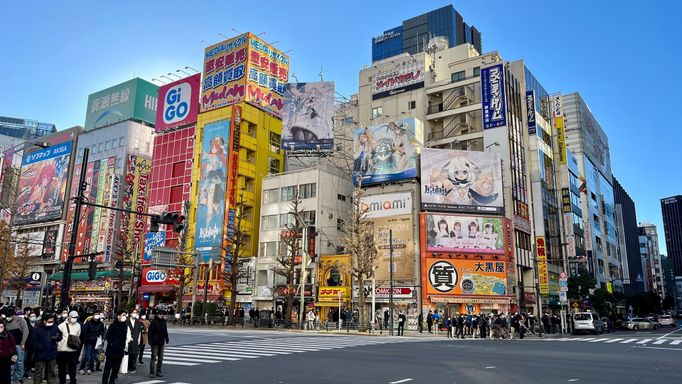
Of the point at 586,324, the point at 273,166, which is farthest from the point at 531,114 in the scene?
the point at 273,166

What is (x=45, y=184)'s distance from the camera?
269ft

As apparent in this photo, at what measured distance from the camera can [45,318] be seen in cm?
1060

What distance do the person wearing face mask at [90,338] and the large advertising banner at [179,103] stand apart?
54.0 m

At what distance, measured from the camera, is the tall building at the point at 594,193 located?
83750mm

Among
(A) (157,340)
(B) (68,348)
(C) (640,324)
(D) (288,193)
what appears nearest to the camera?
(B) (68,348)

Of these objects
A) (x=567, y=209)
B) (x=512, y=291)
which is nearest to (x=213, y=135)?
(x=512, y=291)

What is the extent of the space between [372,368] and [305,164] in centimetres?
5213

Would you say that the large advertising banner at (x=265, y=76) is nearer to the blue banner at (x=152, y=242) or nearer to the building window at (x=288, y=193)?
the building window at (x=288, y=193)

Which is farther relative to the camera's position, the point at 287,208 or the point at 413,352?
the point at 287,208

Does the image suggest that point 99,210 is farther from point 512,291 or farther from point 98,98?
point 512,291

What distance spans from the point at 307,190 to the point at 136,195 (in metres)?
28.9

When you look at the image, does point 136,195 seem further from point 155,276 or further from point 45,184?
point 45,184

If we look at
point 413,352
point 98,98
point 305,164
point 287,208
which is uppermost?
point 98,98

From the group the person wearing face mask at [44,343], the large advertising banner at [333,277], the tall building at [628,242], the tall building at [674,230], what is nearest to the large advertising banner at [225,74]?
the large advertising banner at [333,277]
